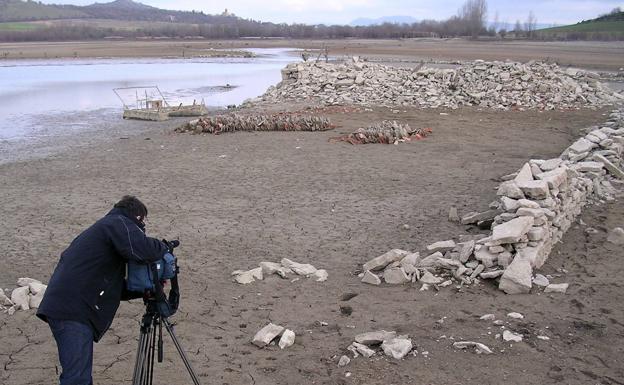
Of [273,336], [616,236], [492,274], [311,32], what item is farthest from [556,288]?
[311,32]

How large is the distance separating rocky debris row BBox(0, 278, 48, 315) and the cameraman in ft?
8.93

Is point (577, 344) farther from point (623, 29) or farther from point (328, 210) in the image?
point (623, 29)

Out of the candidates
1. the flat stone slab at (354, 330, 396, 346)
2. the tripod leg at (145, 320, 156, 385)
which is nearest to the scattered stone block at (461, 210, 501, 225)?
the flat stone slab at (354, 330, 396, 346)

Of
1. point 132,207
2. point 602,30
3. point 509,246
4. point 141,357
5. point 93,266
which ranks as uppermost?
point 602,30

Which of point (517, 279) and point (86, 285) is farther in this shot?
point (517, 279)

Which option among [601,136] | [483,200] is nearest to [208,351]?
[483,200]

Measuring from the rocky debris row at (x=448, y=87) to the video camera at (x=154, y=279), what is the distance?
1966 cm

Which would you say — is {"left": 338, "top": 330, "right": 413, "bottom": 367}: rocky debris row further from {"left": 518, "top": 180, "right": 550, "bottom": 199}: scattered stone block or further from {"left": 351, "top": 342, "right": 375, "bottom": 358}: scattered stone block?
{"left": 518, "top": 180, "right": 550, "bottom": 199}: scattered stone block

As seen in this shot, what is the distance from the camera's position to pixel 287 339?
5453 millimetres

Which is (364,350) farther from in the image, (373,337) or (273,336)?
(273,336)

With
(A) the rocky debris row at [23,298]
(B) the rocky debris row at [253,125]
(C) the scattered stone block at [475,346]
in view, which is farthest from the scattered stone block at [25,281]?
(B) the rocky debris row at [253,125]

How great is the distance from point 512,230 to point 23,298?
5.45 meters

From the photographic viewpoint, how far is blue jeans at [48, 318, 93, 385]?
378cm

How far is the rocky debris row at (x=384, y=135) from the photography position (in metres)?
15.7
